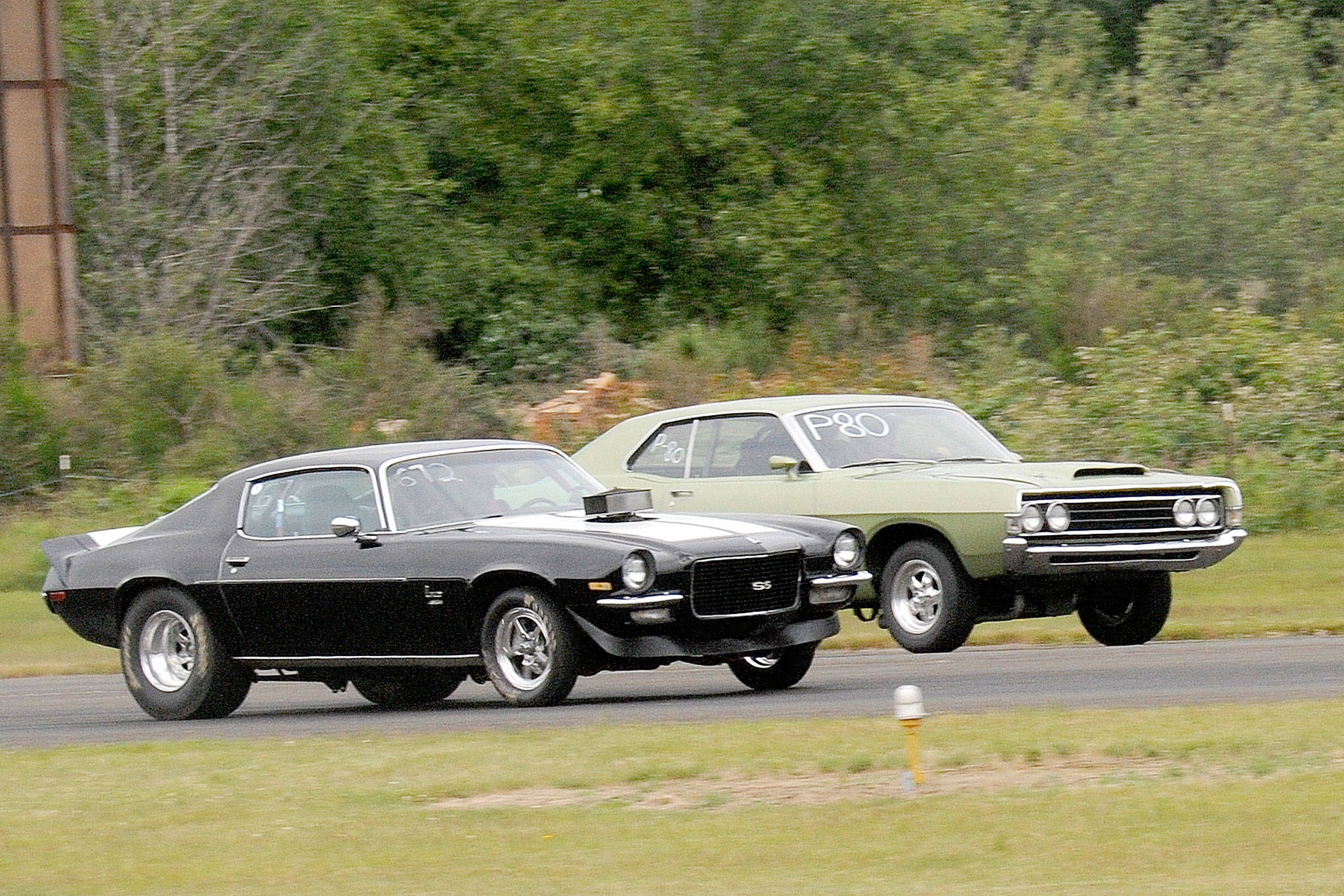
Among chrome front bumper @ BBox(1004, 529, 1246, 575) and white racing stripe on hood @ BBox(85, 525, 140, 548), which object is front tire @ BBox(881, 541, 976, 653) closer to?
chrome front bumper @ BBox(1004, 529, 1246, 575)

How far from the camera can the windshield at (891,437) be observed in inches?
591

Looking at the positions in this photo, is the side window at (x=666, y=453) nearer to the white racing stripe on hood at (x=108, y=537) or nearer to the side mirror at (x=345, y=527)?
the side mirror at (x=345, y=527)

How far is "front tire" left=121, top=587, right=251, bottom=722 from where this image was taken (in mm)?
12461

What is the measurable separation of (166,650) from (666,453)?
417 centimetres

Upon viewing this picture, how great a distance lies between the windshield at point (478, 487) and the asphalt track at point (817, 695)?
109 centimetres

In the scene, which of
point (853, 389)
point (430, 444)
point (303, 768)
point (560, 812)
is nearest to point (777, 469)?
point (430, 444)

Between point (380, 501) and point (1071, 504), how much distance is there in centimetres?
437

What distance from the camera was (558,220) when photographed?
1435 inches

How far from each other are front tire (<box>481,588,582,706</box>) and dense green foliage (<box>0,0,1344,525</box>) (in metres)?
19.0

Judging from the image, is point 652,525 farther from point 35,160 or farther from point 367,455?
point 35,160

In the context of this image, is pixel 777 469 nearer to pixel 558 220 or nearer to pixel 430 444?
pixel 430 444

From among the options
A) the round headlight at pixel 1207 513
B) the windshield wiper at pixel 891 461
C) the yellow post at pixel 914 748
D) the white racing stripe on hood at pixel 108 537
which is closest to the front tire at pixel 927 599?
the windshield wiper at pixel 891 461

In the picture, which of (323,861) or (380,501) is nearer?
(323,861)

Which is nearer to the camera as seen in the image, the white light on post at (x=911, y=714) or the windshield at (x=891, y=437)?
the white light on post at (x=911, y=714)
